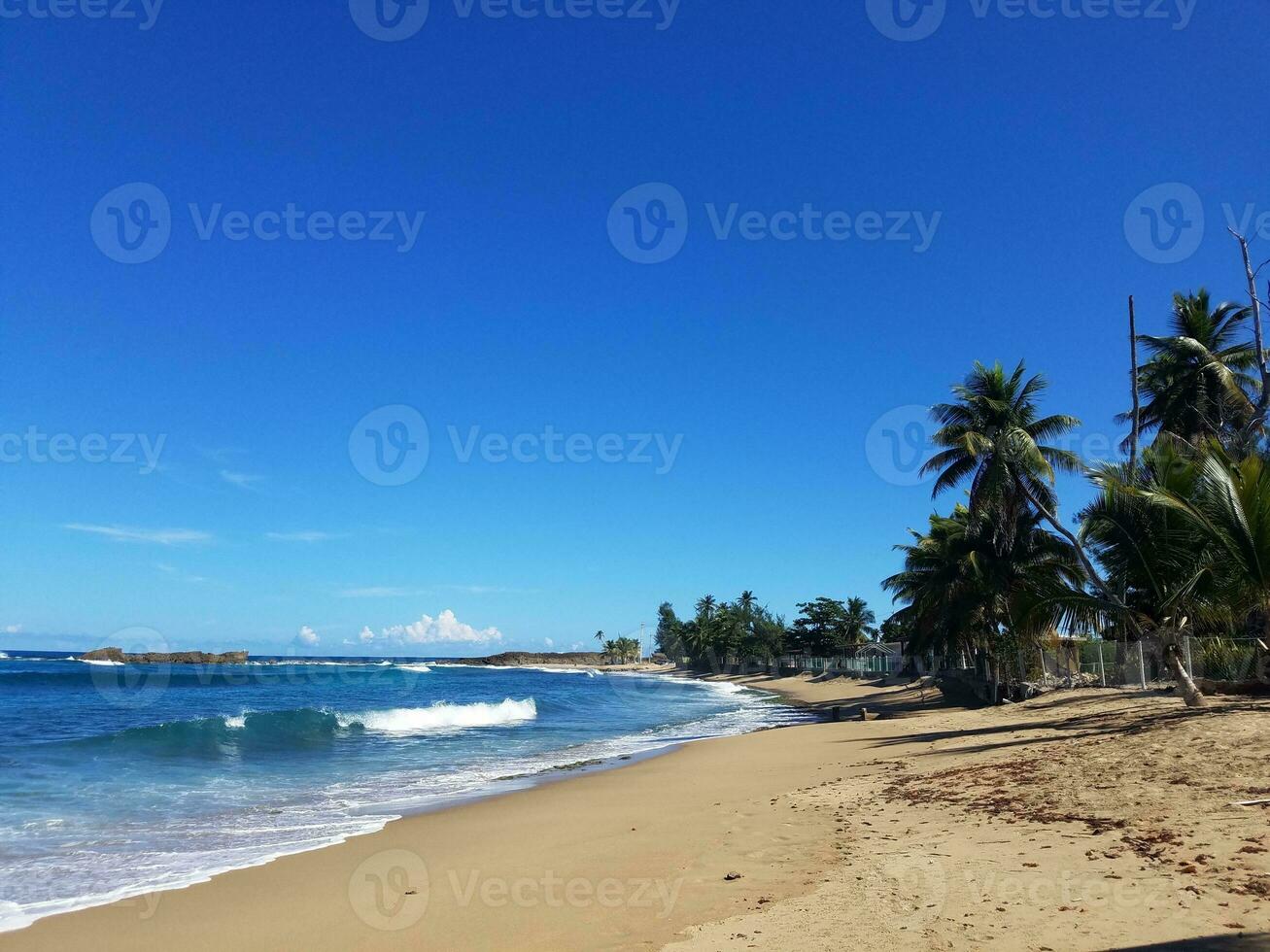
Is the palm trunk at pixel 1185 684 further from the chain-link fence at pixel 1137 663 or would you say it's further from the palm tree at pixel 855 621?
the palm tree at pixel 855 621

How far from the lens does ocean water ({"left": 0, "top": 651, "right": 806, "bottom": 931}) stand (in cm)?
1005

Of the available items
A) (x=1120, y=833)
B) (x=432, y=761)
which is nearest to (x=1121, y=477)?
(x=1120, y=833)

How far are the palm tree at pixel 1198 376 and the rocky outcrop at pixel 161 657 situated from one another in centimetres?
13865

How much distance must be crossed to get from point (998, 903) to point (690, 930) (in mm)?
2290

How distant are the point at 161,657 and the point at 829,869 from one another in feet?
509

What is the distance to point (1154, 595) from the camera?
15500mm

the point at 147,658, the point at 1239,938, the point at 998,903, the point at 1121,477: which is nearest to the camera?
the point at 1239,938

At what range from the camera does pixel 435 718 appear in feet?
119

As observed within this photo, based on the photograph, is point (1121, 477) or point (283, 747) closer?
point (1121, 477)

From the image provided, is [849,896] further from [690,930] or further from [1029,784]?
[1029,784]

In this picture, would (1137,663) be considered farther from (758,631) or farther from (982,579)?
(758,631)

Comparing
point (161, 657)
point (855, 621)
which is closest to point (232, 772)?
point (855, 621)

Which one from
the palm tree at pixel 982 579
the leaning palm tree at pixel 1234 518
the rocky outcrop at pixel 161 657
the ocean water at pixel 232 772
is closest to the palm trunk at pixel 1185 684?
the leaning palm tree at pixel 1234 518

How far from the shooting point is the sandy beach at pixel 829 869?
5.78 metres
